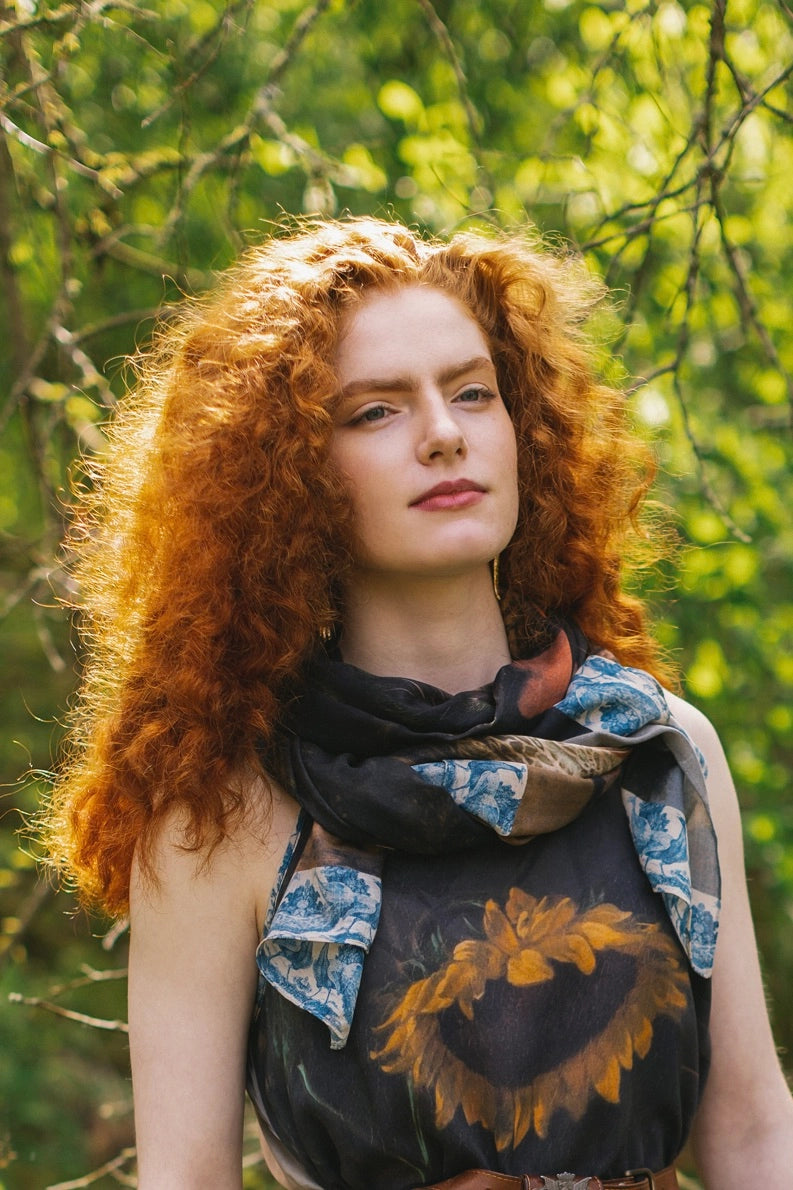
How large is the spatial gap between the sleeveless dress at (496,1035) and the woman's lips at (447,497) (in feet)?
1.30

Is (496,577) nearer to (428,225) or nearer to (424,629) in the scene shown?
(424,629)

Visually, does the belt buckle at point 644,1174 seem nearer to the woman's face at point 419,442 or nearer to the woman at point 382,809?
the woman at point 382,809

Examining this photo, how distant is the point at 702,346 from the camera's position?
3.46m

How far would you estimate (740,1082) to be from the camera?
164 cm

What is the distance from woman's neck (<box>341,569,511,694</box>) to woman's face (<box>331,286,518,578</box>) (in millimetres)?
41

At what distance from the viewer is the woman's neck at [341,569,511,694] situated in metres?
1.65

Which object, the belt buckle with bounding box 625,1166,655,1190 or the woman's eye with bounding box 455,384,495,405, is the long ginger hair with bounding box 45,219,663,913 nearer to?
the woman's eye with bounding box 455,384,495,405

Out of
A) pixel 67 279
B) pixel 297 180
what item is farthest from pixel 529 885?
pixel 297 180

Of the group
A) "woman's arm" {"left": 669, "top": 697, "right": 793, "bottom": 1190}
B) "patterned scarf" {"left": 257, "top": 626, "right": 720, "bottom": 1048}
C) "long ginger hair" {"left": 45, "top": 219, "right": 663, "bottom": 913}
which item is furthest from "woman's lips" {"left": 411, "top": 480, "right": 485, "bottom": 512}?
"woman's arm" {"left": 669, "top": 697, "right": 793, "bottom": 1190}

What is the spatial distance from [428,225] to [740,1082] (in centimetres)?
197

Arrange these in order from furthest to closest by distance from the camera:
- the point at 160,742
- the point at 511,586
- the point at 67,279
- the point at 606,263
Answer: the point at 606,263, the point at 67,279, the point at 511,586, the point at 160,742

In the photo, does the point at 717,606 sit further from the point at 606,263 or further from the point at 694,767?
the point at 694,767

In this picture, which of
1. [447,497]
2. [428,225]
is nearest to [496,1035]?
[447,497]

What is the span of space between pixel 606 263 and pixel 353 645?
1.27 metres
